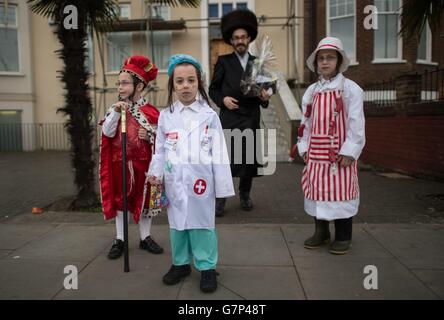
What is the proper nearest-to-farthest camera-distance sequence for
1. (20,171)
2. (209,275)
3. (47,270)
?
(209,275), (47,270), (20,171)

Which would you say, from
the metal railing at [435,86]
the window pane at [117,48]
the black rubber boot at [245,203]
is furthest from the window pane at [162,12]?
the black rubber boot at [245,203]

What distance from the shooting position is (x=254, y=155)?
17.7ft

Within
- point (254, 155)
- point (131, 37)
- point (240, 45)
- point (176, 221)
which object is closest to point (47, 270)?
point (176, 221)

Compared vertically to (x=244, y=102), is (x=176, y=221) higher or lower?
lower

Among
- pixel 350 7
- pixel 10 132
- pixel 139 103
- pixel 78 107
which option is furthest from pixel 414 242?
pixel 10 132

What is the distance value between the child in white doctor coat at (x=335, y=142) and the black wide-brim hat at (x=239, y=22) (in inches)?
53.9

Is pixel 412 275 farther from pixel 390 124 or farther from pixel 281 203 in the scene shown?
pixel 390 124

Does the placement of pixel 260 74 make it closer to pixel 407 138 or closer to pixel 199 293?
pixel 199 293

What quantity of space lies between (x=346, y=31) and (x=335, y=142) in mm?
11825

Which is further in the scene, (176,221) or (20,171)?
(20,171)

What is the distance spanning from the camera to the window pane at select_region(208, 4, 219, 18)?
55.2 ft

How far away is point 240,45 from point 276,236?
231 centimetres

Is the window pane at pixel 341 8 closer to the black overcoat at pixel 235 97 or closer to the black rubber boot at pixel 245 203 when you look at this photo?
the black overcoat at pixel 235 97

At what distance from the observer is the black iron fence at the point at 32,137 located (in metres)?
16.4
